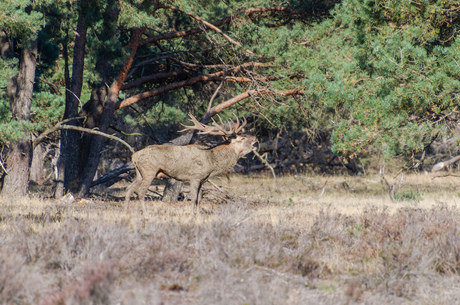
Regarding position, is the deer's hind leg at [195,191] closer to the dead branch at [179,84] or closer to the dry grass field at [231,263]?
the dry grass field at [231,263]

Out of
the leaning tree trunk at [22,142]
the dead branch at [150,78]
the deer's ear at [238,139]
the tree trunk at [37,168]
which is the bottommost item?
the tree trunk at [37,168]

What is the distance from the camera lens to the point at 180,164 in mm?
10625

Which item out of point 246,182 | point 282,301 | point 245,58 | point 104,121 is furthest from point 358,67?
point 246,182

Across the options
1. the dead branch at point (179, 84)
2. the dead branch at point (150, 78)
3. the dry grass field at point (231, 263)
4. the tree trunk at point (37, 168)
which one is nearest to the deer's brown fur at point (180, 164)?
the dry grass field at point (231, 263)

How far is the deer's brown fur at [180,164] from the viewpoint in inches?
414

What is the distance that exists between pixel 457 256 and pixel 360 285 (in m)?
1.81

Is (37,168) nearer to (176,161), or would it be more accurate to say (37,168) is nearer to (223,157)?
(176,161)

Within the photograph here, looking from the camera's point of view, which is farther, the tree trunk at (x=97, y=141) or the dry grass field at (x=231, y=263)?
the tree trunk at (x=97, y=141)

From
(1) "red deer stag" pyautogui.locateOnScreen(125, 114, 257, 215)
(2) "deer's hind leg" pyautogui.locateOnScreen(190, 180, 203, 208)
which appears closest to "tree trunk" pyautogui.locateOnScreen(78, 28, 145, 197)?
(1) "red deer stag" pyautogui.locateOnScreen(125, 114, 257, 215)

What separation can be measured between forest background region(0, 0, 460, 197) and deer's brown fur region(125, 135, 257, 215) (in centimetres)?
246

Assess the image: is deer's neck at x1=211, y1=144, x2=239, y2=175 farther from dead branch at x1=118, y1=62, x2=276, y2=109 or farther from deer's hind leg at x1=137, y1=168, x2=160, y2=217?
dead branch at x1=118, y1=62, x2=276, y2=109

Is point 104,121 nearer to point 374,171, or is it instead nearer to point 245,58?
point 245,58

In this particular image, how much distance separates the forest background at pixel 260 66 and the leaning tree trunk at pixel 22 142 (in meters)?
0.03

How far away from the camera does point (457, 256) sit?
658 centimetres
